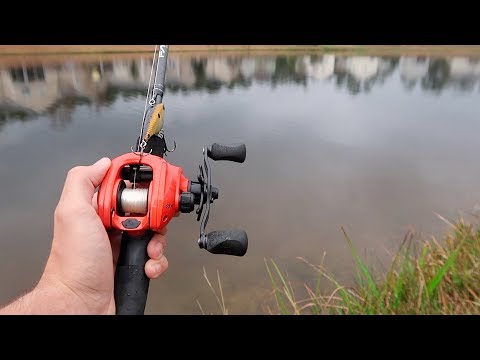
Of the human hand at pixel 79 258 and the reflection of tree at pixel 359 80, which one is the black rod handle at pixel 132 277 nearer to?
the human hand at pixel 79 258

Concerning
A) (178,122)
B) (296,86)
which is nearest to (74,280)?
(178,122)

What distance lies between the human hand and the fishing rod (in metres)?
0.09

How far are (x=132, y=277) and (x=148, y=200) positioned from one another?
1.28 feet

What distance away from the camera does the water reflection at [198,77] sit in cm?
1170

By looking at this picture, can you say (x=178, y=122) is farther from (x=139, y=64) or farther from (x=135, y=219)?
(x=139, y=64)

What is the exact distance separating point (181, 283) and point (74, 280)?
298 cm

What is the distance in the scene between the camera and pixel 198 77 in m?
16.9

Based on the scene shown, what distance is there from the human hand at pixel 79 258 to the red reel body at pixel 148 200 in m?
0.11

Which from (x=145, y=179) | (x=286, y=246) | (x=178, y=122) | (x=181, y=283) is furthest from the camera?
(x=178, y=122)

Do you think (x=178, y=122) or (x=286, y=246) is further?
(x=178, y=122)

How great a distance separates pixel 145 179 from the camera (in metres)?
1.97

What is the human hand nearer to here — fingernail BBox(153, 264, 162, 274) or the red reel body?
fingernail BBox(153, 264, 162, 274)

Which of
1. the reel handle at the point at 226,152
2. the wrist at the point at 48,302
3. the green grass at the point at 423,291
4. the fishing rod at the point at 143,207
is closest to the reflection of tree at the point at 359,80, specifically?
the green grass at the point at 423,291

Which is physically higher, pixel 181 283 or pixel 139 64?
pixel 139 64
